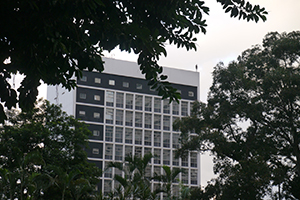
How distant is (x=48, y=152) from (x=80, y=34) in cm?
2065

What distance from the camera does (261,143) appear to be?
2183 centimetres

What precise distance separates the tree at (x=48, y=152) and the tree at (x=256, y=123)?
5257 mm

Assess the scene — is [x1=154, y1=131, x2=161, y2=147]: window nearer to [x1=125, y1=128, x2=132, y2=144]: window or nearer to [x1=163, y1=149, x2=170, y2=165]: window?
[x1=163, y1=149, x2=170, y2=165]: window

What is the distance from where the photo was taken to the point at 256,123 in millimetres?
22688

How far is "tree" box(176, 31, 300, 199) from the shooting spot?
20.9 m

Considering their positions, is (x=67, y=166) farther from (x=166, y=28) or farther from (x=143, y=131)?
(x=143, y=131)

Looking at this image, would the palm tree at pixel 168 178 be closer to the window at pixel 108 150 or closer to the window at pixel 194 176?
the window at pixel 108 150

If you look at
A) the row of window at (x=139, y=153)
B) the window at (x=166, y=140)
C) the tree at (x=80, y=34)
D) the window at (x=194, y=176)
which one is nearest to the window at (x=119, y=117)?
the row of window at (x=139, y=153)

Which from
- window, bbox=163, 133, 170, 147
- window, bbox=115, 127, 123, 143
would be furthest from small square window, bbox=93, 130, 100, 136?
window, bbox=163, 133, 170, 147

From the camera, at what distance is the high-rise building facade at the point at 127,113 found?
58.2 metres

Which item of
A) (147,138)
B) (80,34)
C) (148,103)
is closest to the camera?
(80,34)

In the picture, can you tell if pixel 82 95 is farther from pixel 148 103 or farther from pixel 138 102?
pixel 148 103

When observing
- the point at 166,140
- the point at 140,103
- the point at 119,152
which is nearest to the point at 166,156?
the point at 166,140

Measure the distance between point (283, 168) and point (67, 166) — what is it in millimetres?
9808
